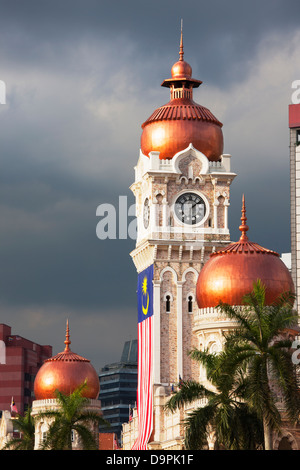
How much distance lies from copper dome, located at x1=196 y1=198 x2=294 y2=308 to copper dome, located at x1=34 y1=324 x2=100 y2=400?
2484cm

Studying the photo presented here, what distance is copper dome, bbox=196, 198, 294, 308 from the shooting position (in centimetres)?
7131

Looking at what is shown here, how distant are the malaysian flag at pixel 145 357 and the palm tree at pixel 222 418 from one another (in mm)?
28560

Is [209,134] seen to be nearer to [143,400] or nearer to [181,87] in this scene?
[181,87]

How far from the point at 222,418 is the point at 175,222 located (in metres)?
36.4

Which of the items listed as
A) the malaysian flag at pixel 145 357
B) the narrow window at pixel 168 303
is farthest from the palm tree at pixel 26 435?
the narrow window at pixel 168 303

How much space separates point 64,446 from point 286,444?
12091mm

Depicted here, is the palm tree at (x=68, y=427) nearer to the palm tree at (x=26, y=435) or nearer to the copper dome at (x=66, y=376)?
the palm tree at (x=26, y=435)

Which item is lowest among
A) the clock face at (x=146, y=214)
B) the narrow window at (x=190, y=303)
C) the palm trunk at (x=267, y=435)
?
the palm trunk at (x=267, y=435)

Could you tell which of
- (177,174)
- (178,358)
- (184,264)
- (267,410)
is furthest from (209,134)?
(267,410)

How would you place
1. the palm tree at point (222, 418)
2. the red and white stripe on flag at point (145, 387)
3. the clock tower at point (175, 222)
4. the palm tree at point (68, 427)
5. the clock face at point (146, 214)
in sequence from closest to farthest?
1. the palm tree at point (222, 418)
2. the palm tree at point (68, 427)
3. the red and white stripe on flag at point (145, 387)
4. the clock tower at point (175, 222)
5. the clock face at point (146, 214)

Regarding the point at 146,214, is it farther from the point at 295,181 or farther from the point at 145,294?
the point at 295,181

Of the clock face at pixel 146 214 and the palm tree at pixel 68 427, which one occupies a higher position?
the clock face at pixel 146 214

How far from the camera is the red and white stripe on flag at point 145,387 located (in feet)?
290

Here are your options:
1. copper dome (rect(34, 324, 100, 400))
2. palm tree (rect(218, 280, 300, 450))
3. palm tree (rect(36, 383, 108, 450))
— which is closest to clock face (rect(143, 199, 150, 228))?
copper dome (rect(34, 324, 100, 400))
